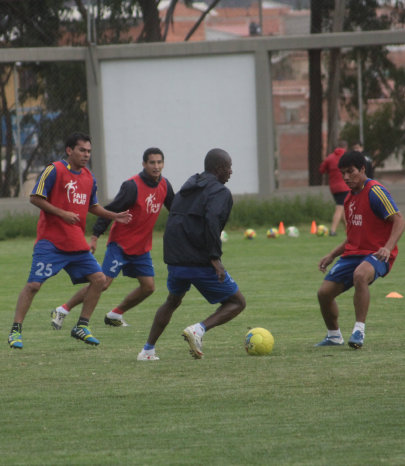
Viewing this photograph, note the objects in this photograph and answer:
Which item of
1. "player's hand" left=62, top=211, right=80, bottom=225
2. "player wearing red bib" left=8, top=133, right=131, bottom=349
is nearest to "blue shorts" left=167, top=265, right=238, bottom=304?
"player's hand" left=62, top=211, right=80, bottom=225

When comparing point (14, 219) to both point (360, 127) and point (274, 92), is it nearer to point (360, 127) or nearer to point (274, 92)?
point (274, 92)

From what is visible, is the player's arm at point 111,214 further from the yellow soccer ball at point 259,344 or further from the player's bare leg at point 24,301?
the yellow soccer ball at point 259,344

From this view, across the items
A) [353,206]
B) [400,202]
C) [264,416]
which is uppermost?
[353,206]

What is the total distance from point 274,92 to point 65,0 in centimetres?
576

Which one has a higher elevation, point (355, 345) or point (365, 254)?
point (365, 254)

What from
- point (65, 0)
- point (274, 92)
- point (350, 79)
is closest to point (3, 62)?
point (65, 0)

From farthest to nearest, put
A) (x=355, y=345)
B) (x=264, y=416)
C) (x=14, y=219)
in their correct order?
(x=14, y=219)
(x=355, y=345)
(x=264, y=416)

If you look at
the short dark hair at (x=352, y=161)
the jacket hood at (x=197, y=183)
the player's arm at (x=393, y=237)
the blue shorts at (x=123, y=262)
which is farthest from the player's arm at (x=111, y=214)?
the player's arm at (x=393, y=237)

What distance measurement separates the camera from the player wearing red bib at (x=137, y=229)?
35.1ft

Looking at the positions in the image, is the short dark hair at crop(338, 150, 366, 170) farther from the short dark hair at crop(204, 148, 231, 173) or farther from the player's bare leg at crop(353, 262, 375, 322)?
the short dark hair at crop(204, 148, 231, 173)

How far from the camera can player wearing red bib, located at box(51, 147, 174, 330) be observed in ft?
35.1

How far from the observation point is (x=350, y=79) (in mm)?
25750

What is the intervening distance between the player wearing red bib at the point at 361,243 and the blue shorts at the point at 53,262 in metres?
2.25

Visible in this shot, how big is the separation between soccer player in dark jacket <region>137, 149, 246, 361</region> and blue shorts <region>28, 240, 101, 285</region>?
153 centimetres
